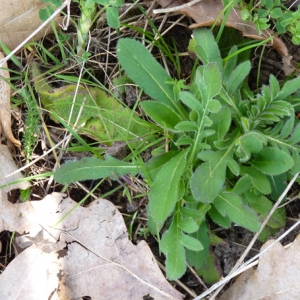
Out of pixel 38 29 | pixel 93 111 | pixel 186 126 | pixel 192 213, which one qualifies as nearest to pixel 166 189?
pixel 192 213

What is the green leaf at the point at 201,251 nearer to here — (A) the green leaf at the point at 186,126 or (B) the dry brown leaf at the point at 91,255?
(B) the dry brown leaf at the point at 91,255

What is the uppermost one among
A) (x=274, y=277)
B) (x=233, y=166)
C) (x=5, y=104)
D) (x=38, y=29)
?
(x=38, y=29)

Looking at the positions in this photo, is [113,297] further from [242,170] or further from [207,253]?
[242,170]

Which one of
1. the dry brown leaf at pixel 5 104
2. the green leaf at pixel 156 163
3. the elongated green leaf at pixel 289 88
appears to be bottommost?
the green leaf at pixel 156 163

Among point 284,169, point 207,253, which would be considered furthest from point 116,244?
point 284,169

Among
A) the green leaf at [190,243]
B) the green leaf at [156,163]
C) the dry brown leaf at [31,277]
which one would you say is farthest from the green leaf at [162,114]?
the dry brown leaf at [31,277]

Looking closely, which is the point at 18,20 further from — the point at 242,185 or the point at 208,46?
the point at 242,185
